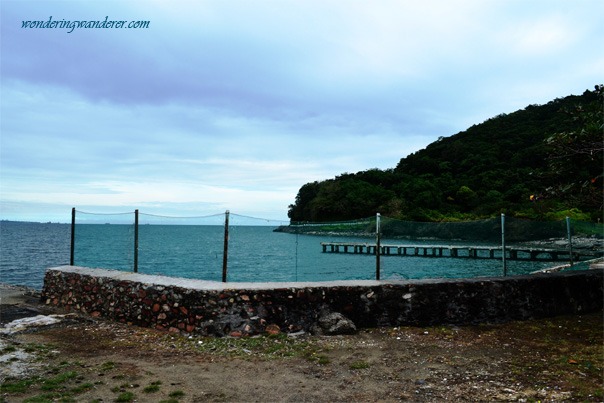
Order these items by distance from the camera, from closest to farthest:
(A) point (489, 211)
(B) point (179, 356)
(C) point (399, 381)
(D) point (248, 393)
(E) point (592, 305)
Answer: (D) point (248, 393) < (C) point (399, 381) < (B) point (179, 356) < (E) point (592, 305) < (A) point (489, 211)

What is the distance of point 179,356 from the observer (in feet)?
17.7

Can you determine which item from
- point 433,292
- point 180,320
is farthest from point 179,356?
point 433,292

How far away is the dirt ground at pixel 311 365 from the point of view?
163 inches

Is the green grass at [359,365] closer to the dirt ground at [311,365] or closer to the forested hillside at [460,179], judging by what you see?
the dirt ground at [311,365]

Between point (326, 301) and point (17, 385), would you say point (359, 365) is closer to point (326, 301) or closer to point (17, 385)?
point (326, 301)

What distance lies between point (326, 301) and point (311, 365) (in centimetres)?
167

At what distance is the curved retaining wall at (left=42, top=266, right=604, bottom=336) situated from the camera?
6.41 m

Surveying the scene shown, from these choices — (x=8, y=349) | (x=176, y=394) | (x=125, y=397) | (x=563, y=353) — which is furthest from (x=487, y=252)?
(x=125, y=397)

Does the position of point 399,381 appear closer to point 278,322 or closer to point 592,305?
point 278,322

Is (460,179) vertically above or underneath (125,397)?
above

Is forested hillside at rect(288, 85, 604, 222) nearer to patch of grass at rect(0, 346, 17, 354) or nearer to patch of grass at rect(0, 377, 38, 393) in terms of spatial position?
patch of grass at rect(0, 346, 17, 354)

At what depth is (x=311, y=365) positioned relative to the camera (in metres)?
5.05

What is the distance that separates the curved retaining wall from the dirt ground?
25cm

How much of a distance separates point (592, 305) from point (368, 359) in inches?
207
